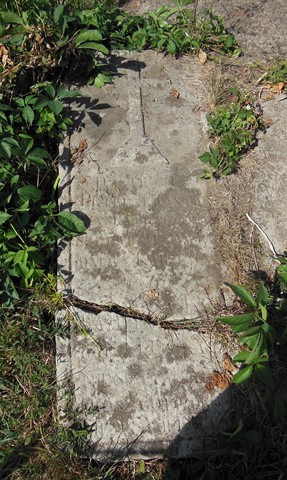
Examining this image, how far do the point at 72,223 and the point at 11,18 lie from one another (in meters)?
1.40

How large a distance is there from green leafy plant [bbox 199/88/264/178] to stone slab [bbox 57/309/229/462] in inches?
43.6

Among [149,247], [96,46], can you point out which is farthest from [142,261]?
[96,46]

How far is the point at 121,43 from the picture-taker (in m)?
3.53

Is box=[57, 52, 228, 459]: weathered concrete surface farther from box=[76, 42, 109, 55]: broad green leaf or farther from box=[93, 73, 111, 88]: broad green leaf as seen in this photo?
box=[76, 42, 109, 55]: broad green leaf

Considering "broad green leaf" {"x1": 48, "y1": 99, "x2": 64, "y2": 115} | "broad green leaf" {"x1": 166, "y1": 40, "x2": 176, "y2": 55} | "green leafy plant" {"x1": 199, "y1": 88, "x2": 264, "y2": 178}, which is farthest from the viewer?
"broad green leaf" {"x1": 166, "y1": 40, "x2": 176, "y2": 55}

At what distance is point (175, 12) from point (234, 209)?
192 cm

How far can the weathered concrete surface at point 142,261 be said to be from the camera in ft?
7.36

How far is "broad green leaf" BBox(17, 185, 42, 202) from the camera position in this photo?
262cm

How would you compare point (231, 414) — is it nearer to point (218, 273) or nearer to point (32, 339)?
point (218, 273)

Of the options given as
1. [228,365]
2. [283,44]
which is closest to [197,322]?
[228,365]

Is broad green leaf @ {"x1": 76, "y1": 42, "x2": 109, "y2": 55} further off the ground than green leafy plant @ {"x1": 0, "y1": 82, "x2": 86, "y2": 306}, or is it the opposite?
broad green leaf @ {"x1": 76, "y1": 42, "x2": 109, "y2": 55}

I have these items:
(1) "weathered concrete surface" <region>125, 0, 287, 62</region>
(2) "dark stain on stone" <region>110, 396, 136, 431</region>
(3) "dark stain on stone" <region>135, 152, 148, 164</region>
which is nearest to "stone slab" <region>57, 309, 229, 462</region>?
(2) "dark stain on stone" <region>110, 396, 136, 431</region>

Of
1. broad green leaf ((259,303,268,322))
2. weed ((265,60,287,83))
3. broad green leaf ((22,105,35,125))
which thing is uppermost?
weed ((265,60,287,83))

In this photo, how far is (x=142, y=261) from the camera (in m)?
2.64
